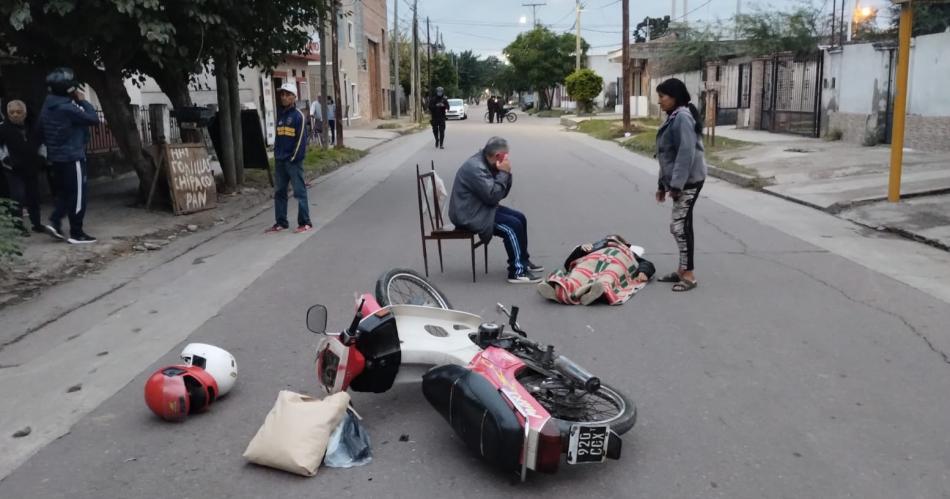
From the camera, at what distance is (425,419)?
173 inches

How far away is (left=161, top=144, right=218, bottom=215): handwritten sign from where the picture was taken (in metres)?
11.3

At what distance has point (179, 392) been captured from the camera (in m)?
4.34

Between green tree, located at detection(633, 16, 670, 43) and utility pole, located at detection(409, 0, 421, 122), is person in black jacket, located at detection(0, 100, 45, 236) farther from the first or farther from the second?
green tree, located at detection(633, 16, 670, 43)

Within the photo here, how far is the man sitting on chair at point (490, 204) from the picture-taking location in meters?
7.32

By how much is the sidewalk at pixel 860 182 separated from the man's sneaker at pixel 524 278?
455 cm

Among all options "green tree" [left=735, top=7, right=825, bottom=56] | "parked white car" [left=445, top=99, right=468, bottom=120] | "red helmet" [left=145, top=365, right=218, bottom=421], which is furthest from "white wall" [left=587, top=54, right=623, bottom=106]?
"red helmet" [left=145, top=365, right=218, bottom=421]

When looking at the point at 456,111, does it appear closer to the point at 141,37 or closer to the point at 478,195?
the point at 141,37

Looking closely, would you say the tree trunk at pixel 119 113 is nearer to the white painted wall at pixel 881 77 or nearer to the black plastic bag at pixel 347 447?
the black plastic bag at pixel 347 447

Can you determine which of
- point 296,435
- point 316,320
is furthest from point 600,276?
point 296,435

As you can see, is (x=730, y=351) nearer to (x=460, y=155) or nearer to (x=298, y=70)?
(x=460, y=155)

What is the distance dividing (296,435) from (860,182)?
1191 centimetres

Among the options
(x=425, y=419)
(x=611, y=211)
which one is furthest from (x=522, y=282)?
(x=611, y=211)

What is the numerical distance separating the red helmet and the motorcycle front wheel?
1072 millimetres

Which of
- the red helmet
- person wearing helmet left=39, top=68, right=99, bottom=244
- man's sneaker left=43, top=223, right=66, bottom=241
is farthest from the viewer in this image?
man's sneaker left=43, top=223, right=66, bottom=241
